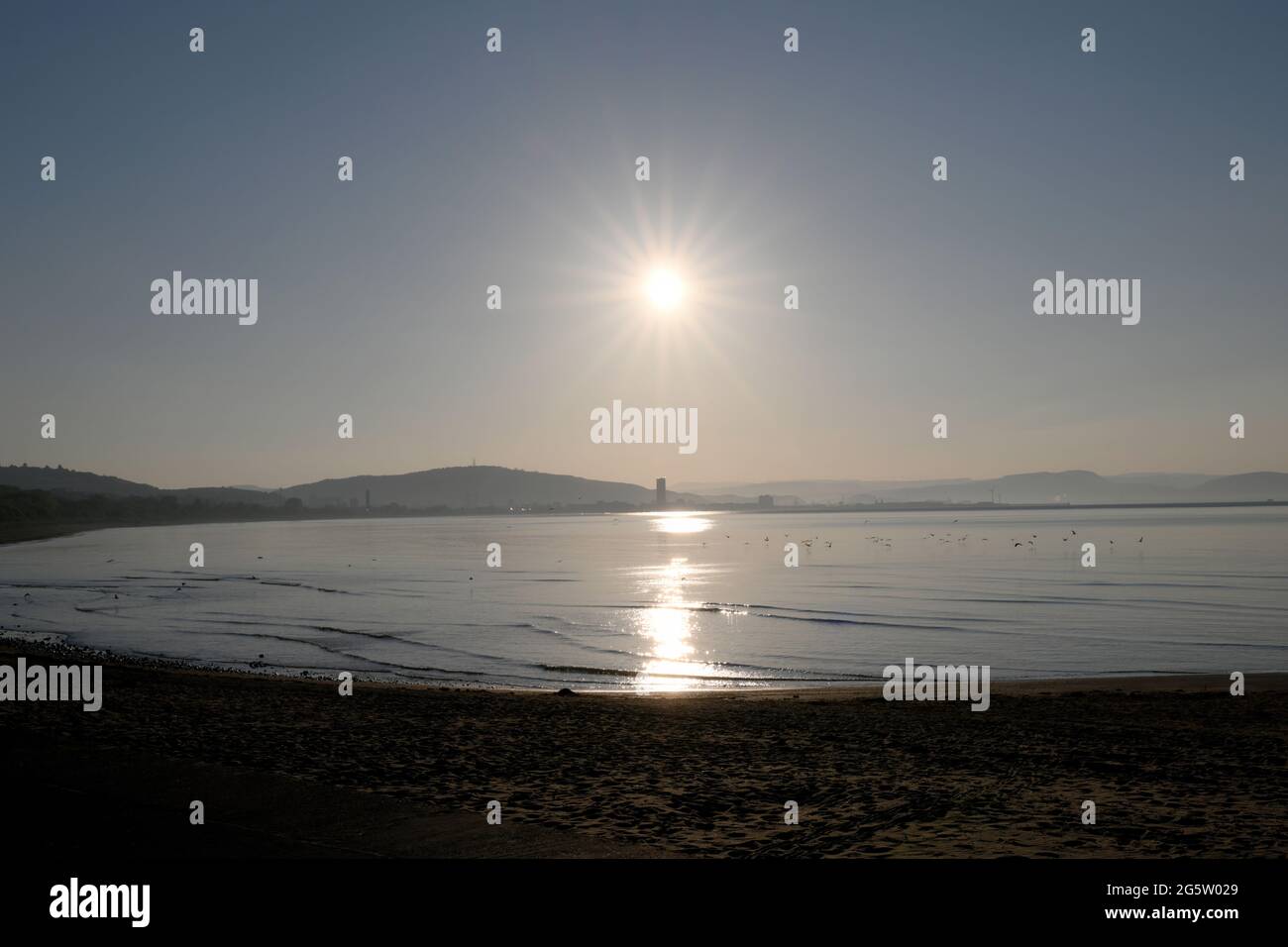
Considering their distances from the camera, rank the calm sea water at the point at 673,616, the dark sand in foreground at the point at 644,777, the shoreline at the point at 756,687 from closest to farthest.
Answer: the dark sand in foreground at the point at 644,777, the shoreline at the point at 756,687, the calm sea water at the point at 673,616

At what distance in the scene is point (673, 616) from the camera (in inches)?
1501

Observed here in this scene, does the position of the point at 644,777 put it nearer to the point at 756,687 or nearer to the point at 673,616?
the point at 756,687

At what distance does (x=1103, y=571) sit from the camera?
2370 inches

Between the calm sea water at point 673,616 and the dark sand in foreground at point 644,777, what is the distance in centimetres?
826

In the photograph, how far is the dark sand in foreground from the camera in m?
7.38

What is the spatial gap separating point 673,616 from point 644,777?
2805 centimetres

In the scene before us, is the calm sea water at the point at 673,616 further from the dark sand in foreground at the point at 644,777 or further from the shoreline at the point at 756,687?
the dark sand in foreground at the point at 644,777

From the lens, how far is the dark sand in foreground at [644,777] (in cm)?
738

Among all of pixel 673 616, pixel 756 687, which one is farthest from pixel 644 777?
pixel 673 616

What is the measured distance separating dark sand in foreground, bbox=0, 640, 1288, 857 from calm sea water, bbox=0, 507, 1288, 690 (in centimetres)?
826

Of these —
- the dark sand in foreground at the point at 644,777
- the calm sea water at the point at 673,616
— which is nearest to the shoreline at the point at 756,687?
the calm sea water at the point at 673,616

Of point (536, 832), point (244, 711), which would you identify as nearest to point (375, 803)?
point (536, 832)
